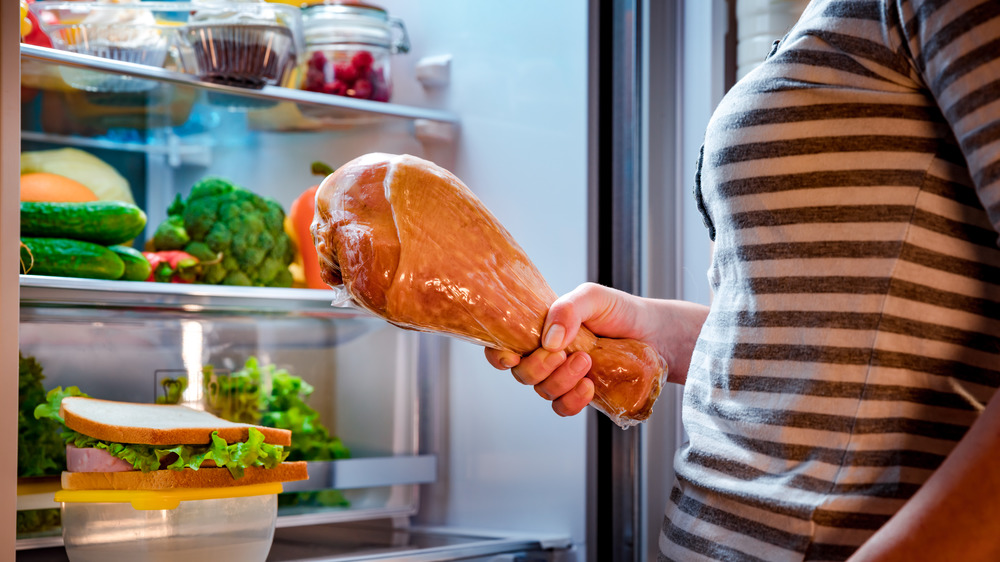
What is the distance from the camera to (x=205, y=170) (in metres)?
1.93

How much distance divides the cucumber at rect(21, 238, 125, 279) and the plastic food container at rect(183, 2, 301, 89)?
1.26 ft

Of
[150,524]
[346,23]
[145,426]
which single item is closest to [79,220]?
[145,426]

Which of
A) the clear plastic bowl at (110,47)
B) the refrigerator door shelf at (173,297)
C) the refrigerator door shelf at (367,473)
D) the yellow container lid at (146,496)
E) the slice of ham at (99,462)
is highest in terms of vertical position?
the clear plastic bowl at (110,47)

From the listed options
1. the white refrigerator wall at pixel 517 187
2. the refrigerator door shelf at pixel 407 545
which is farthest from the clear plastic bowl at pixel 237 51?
the refrigerator door shelf at pixel 407 545

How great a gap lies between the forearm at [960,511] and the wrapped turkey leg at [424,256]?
1.21 ft

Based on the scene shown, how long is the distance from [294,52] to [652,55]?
0.70 metres

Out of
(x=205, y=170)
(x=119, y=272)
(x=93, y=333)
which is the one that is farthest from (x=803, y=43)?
(x=205, y=170)

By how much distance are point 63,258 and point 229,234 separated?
31 cm

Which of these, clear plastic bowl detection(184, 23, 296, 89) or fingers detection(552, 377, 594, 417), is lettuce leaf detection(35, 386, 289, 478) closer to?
fingers detection(552, 377, 594, 417)

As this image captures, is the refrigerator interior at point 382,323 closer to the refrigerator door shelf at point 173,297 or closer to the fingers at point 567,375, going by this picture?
the refrigerator door shelf at point 173,297

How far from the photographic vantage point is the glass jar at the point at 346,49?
1848mm

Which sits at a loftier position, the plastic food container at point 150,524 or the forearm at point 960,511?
the forearm at point 960,511

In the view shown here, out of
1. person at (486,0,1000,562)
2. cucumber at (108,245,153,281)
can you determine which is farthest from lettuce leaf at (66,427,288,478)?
person at (486,0,1000,562)

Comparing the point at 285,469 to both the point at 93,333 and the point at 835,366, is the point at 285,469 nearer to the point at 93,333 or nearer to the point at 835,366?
the point at 93,333
